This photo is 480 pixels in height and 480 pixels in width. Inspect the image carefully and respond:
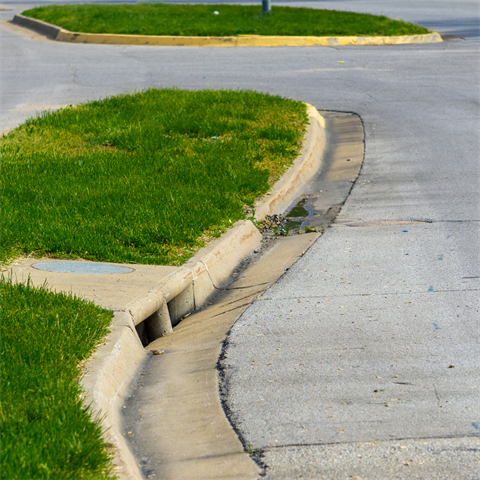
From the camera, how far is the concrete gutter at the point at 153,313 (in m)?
3.41

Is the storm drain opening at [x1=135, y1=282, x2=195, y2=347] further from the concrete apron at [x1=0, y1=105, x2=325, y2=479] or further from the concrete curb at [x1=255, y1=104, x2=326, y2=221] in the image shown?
the concrete curb at [x1=255, y1=104, x2=326, y2=221]

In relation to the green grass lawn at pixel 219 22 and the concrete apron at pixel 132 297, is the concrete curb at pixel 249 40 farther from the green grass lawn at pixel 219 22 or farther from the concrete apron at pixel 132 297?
the concrete apron at pixel 132 297

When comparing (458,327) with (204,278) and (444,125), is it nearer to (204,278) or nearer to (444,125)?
(204,278)

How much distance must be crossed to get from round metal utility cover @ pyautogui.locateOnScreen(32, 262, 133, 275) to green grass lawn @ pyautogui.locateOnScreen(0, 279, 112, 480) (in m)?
0.57

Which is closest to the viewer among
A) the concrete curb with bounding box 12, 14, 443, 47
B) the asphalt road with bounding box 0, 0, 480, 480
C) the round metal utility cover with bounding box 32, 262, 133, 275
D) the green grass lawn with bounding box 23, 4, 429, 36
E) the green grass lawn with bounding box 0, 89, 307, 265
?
the asphalt road with bounding box 0, 0, 480, 480

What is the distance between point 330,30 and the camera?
17688 mm

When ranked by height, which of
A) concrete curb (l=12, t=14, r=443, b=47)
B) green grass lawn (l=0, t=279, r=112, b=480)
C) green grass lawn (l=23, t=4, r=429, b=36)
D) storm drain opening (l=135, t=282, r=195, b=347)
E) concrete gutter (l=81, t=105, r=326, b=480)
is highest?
→ green grass lawn (l=23, t=4, r=429, b=36)

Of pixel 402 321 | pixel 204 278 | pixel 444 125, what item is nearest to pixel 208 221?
pixel 204 278

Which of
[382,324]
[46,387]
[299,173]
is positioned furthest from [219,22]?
[46,387]

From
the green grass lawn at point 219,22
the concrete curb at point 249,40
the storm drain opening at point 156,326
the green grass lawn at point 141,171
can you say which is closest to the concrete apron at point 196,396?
the storm drain opening at point 156,326

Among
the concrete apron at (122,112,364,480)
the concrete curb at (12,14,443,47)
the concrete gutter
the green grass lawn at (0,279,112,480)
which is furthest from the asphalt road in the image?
the concrete curb at (12,14,443,47)

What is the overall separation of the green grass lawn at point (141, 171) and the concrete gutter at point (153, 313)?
0.60 feet

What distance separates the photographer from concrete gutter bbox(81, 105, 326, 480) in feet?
11.2

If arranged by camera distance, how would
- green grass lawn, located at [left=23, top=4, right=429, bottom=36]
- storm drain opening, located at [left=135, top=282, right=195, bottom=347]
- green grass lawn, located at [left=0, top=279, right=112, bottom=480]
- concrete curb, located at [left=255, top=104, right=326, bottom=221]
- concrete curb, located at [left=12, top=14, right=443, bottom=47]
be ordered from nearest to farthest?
green grass lawn, located at [left=0, top=279, right=112, bottom=480] → storm drain opening, located at [left=135, top=282, right=195, bottom=347] → concrete curb, located at [left=255, top=104, right=326, bottom=221] → concrete curb, located at [left=12, top=14, right=443, bottom=47] → green grass lawn, located at [left=23, top=4, right=429, bottom=36]
